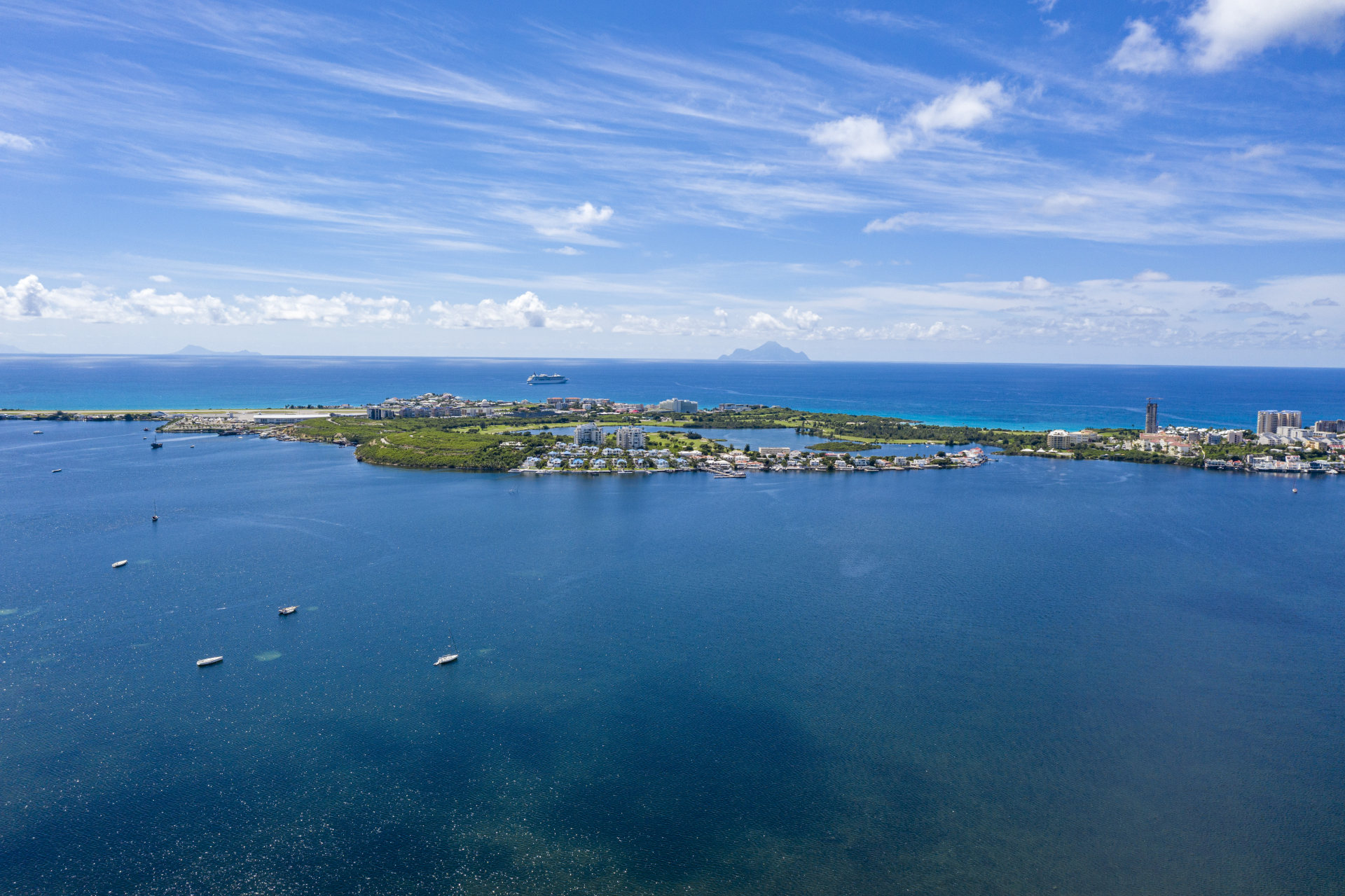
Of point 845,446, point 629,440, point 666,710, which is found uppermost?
point 629,440

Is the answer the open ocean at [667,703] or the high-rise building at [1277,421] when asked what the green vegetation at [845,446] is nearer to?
the open ocean at [667,703]

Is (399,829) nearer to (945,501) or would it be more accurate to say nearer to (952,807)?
(952,807)

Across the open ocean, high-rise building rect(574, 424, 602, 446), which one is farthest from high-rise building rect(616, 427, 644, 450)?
the open ocean

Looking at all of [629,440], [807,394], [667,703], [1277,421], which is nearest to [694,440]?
[629,440]

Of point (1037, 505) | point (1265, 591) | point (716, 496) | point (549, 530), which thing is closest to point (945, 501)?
point (1037, 505)

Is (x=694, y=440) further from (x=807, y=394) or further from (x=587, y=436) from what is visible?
(x=807, y=394)

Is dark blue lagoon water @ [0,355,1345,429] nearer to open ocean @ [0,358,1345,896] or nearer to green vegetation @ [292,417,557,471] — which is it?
green vegetation @ [292,417,557,471]
